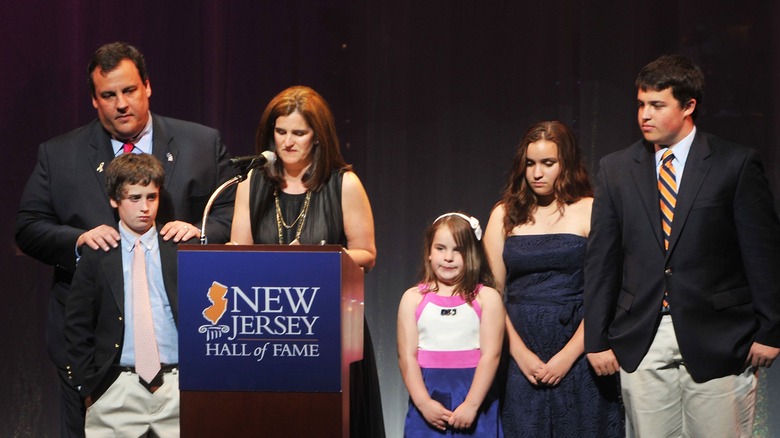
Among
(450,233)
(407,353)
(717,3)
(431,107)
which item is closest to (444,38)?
(431,107)

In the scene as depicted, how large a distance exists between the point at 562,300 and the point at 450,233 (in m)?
0.52

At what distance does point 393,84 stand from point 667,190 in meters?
2.23

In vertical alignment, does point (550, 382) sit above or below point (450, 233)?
below

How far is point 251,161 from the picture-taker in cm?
346

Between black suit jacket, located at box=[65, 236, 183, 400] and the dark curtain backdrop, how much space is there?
6.26 feet

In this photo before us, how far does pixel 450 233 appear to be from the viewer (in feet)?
13.4

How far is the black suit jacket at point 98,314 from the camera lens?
3672mm

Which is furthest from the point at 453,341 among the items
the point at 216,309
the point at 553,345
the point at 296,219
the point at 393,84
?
the point at 393,84

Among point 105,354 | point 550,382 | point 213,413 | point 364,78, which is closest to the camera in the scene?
point 213,413

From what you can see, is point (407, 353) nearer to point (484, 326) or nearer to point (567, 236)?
point (484, 326)

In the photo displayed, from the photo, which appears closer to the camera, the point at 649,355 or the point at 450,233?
the point at 649,355

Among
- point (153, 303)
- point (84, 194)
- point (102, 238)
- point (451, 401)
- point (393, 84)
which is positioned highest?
point (393, 84)

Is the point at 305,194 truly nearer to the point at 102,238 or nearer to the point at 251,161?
the point at 251,161

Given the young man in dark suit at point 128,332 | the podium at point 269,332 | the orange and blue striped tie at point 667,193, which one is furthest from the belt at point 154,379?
the orange and blue striped tie at point 667,193
